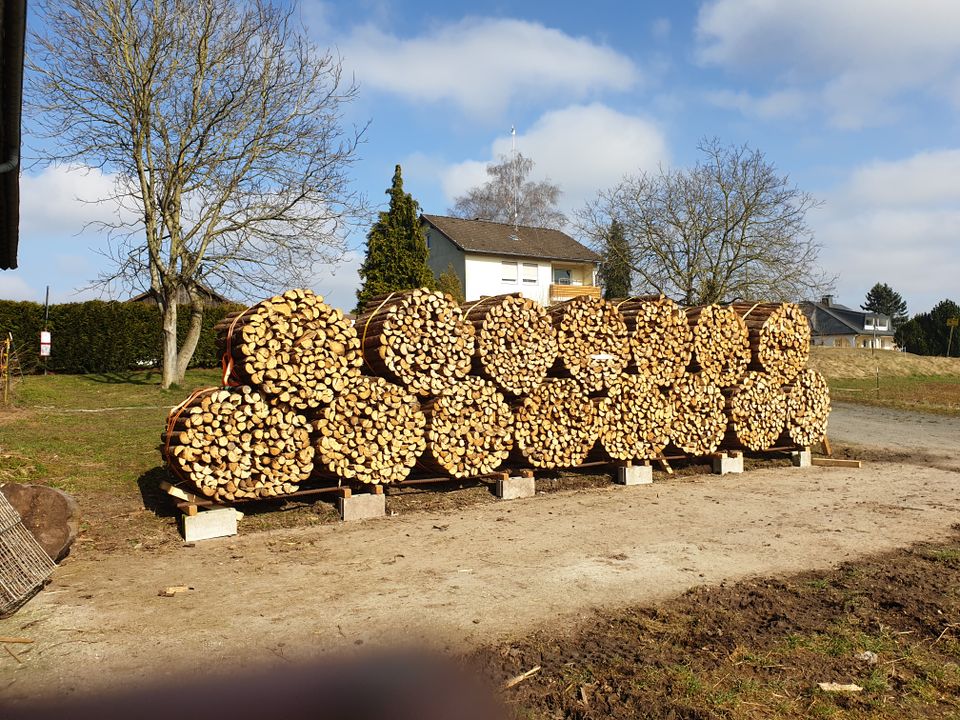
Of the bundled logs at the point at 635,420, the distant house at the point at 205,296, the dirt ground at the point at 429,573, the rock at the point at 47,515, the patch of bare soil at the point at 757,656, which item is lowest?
the dirt ground at the point at 429,573

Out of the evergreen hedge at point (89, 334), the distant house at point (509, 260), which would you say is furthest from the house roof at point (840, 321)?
the evergreen hedge at point (89, 334)

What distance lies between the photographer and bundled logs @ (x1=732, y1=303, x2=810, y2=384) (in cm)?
1159

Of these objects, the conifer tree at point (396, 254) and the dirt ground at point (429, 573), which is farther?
the conifer tree at point (396, 254)

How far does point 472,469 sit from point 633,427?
9.20 ft

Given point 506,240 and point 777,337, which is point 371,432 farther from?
point 506,240

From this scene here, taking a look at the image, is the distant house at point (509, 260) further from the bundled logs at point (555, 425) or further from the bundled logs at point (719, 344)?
the bundled logs at point (555, 425)

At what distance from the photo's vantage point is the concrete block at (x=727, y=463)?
11.2 meters

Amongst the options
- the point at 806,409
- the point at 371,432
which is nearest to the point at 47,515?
the point at 371,432

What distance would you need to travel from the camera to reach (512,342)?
918 cm

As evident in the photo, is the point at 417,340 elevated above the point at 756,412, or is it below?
above

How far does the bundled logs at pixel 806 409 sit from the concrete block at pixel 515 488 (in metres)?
5.38

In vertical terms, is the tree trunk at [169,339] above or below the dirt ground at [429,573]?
above

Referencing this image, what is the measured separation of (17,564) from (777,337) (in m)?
10.9

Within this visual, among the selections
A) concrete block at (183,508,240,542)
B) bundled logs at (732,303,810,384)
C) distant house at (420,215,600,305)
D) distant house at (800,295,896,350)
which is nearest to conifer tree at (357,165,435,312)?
distant house at (420,215,600,305)
